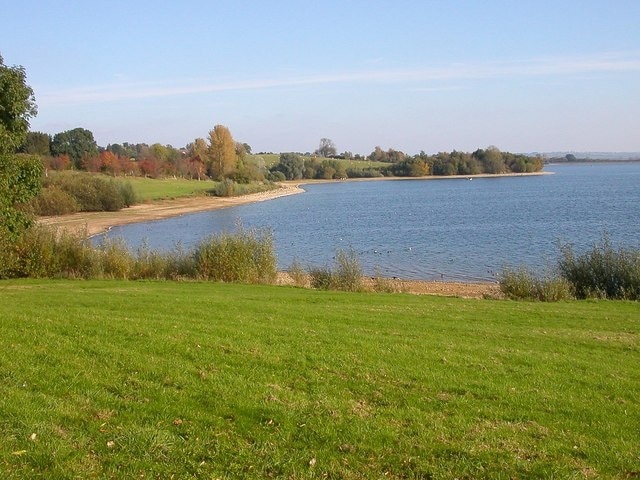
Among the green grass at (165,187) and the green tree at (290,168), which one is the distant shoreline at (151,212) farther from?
the green tree at (290,168)

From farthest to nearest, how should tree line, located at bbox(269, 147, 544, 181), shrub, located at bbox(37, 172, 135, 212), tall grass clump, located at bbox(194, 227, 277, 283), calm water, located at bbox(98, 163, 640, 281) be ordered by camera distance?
tree line, located at bbox(269, 147, 544, 181) → shrub, located at bbox(37, 172, 135, 212) → calm water, located at bbox(98, 163, 640, 281) → tall grass clump, located at bbox(194, 227, 277, 283)

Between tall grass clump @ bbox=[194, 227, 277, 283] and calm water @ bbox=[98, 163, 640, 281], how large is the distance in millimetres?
2953

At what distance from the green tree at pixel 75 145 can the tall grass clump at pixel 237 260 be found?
9168cm

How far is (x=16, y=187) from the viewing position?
65.9 ft

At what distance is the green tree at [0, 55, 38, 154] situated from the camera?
18.3 meters

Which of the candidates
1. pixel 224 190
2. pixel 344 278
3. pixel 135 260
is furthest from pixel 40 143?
pixel 344 278

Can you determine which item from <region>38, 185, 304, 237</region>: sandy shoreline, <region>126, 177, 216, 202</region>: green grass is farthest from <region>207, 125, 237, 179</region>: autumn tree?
<region>38, 185, 304, 237</region>: sandy shoreline

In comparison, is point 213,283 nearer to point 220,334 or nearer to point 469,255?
point 220,334

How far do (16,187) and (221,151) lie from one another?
343ft

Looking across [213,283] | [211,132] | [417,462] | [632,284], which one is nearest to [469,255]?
[632,284]

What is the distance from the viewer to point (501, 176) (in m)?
166

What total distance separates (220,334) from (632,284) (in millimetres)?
15781

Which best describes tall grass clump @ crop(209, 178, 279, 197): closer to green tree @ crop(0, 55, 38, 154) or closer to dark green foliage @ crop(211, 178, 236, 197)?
dark green foliage @ crop(211, 178, 236, 197)

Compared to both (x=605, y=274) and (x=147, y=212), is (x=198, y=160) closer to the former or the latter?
(x=147, y=212)
